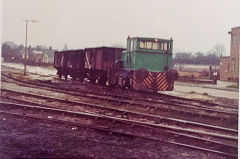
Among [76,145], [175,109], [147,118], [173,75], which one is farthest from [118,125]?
[173,75]

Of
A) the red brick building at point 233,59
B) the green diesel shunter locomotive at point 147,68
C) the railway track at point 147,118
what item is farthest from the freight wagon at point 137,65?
the railway track at point 147,118

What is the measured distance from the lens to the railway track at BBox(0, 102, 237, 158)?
4691 mm

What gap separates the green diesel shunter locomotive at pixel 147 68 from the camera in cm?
725

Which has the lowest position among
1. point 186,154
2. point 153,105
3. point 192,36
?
point 186,154

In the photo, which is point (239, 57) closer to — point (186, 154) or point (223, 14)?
point (223, 14)

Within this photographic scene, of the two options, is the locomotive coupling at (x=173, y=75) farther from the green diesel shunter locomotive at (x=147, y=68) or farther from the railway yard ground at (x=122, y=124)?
the railway yard ground at (x=122, y=124)

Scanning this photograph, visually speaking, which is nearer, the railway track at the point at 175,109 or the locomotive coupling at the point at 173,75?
the railway track at the point at 175,109

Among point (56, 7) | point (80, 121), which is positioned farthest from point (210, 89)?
point (56, 7)

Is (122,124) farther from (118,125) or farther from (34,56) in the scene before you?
(34,56)

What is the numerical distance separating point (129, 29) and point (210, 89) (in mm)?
2835

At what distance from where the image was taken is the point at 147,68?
794 centimetres

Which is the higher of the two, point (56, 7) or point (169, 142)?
point (56, 7)

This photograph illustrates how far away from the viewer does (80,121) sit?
5570 millimetres

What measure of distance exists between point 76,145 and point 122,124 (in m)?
1.10
